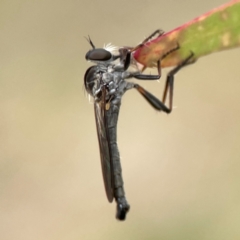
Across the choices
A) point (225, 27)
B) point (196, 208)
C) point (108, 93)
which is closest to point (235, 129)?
point (196, 208)

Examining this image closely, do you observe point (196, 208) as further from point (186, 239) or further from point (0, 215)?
point (0, 215)

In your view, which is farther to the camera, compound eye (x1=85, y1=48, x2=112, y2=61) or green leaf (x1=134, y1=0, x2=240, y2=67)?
compound eye (x1=85, y1=48, x2=112, y2=61)

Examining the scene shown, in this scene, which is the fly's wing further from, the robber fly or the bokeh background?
the bokeh background

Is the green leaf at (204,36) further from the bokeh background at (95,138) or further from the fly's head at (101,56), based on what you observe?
the bokeh background at (95,138)

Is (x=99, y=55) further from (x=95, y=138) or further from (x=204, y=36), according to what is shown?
(x=95, y=138)

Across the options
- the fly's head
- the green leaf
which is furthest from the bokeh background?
the green leaf

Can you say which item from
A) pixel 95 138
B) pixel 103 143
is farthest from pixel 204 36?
pixel 95 138
